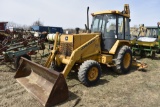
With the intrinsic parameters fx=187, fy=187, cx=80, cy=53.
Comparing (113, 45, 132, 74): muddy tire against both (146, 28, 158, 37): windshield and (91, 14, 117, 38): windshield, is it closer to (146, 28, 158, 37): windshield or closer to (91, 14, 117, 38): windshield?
(91, 14, 117, 38): windshield

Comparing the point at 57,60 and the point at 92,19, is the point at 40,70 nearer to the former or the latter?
the point at 57,60

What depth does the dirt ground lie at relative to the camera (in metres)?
4.80

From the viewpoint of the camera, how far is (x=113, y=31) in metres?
7.38

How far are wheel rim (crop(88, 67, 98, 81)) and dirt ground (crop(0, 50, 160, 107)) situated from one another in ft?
0.95

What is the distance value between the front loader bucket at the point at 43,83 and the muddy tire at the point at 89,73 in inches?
41.7

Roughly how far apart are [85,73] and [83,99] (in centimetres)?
97

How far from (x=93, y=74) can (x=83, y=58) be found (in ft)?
2.58

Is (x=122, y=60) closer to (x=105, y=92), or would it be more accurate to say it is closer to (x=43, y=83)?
(x=105, y=92)

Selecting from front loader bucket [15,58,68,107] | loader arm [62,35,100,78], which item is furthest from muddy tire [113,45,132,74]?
front loader bucket [15,58,68,107]

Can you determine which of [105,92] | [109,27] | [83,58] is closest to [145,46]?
[109,27]

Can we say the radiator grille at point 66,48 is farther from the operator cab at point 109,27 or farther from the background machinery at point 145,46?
the background machinery at point 145,46

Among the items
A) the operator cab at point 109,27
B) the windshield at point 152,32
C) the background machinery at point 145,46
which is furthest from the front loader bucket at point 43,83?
the windshield at point 152,32

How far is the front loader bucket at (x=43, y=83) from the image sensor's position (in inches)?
182

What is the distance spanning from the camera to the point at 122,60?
287 inches
